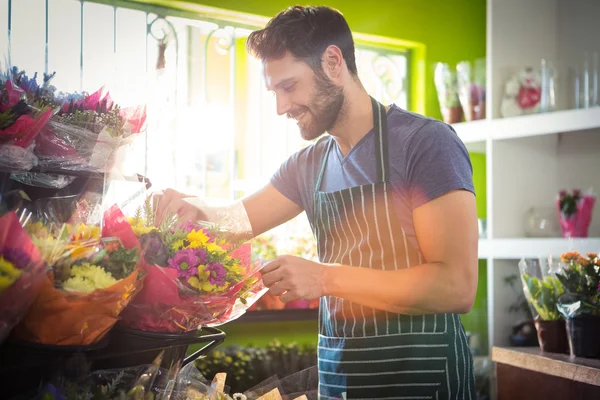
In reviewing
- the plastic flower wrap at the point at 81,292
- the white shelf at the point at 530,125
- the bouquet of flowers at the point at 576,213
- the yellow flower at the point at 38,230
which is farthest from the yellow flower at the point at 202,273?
→ the bouquet of flowers at the point at 576,213

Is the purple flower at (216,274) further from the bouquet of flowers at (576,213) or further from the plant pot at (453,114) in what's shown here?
the plant pot at (453,114)

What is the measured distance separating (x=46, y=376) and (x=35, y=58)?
64 cm

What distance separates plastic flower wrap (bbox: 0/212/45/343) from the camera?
40.2 inches

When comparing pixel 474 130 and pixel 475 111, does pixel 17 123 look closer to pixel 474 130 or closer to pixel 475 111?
pixel 474 130

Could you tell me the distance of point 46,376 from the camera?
114cm

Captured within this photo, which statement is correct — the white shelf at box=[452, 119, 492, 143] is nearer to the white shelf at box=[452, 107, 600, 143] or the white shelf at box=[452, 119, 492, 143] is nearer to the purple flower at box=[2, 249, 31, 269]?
the white shelf at box=[452, 107, 600, 143]

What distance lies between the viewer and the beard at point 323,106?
193 centimetres

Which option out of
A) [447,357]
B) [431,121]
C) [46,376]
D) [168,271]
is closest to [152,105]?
[168,271]

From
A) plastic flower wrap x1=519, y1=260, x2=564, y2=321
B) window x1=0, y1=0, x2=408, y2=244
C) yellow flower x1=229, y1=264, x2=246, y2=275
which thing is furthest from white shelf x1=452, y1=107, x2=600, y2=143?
yellow flower x1=229, y1=264, x2=246, y2=275

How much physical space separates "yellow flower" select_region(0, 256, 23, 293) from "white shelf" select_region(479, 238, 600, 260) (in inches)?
114

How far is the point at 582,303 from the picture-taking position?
8.89 feet

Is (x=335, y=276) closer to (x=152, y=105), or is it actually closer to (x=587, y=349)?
(x=152, y=105)

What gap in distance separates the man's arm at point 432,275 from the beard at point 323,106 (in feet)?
1.35

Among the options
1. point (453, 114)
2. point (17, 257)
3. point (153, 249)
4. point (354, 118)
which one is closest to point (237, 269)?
point (153, 249)
